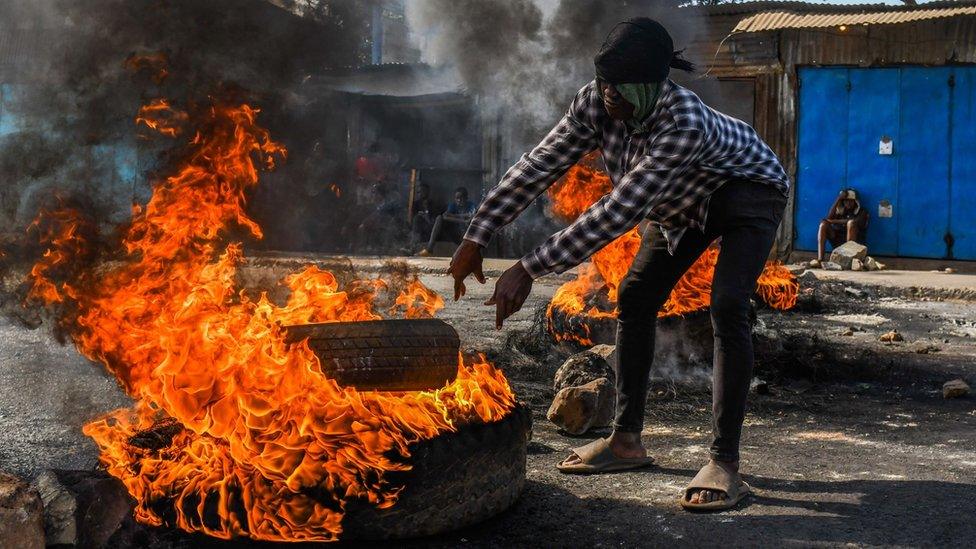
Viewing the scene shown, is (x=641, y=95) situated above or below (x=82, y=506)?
above

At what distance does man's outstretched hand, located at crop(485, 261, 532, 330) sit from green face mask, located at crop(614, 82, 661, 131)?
780mm

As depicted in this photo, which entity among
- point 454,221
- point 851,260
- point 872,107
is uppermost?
point 872,107

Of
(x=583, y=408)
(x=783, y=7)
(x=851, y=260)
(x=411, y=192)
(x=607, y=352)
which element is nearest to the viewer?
(x=583, y=408)

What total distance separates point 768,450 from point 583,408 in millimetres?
943

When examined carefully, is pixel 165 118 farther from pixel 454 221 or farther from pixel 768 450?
pixel 454 221

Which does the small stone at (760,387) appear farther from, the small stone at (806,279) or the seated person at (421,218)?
the seated person at (421,218)

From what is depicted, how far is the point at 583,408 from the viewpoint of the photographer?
4832mm

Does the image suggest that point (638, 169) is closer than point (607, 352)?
Yes

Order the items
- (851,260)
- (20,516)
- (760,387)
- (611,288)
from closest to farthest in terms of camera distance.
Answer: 1. (20,516)
2. (760,387)
3. (611,288)
4. (851,260)

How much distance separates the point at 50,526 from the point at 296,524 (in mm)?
752

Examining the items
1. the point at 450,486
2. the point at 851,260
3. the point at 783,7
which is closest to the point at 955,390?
the point at 450,486

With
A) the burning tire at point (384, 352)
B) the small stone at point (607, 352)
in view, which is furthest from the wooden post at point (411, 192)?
the burning tire at point (384, 352)

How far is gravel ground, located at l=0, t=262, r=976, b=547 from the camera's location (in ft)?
11.0

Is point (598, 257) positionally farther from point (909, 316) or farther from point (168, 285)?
point (909, 316)
